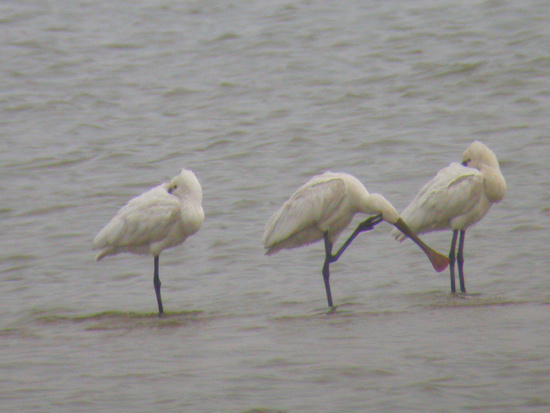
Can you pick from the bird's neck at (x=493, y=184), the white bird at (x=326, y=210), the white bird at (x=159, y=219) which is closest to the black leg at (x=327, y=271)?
the white bird at (x=326, y=210)

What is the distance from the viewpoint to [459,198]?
11.0 meters

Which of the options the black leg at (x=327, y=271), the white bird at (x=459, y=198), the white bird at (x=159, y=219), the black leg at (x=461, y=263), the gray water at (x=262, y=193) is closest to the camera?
the gray water at (x=262, y=193)

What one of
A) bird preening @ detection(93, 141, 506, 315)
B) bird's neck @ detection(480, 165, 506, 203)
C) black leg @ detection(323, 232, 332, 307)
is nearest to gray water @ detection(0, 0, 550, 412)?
black leg @ detection(323, 232, 332, 307)

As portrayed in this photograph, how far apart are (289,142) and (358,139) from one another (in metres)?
0.98

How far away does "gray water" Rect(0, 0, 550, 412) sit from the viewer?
7609 millimetres

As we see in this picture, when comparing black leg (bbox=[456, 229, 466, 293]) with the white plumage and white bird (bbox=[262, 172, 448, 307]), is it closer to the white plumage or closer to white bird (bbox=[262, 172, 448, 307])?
white bird (bbox=[262, 172, 448, 307])

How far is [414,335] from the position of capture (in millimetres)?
8453

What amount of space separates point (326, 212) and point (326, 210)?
0.9 inches

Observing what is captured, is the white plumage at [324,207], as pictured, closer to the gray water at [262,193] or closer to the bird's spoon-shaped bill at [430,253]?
the bird's spoon-shaped bill at [430,253]

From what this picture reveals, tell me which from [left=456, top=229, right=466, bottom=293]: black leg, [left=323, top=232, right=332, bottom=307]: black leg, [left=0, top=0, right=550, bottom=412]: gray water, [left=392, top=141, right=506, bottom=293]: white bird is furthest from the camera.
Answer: [left=392, top=141, right=506, bottom=293]: white bird

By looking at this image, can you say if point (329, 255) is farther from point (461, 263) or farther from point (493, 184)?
point (493, 184)

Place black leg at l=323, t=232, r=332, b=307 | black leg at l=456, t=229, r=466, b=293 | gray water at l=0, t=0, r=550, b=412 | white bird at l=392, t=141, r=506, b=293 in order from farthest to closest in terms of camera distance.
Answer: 1. white bird at l=392, t=141, r=506, b=293
2. black leg at l=456, t=229, r=466, b=293
3. black leg at l=323, t=232, r=332, b=307
4. gray water at l=0, t=0, r=550, b=412

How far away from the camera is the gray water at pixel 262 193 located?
25.0 feet

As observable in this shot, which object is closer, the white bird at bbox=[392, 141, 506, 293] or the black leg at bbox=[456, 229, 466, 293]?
the black leg at bbox=[456, 229, 466, 293]
